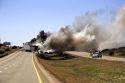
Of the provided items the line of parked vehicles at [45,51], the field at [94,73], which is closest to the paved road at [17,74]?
the field at [94,73]

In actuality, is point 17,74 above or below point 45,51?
below

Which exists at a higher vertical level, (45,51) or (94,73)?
(45,51)

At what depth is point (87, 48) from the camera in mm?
127250

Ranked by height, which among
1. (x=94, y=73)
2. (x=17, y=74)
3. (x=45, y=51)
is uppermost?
(x=45, y=51)

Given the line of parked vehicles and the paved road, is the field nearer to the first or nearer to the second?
the paved road

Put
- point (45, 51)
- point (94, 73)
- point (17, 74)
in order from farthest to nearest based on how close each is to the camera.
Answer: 1. point (45, 51)
2. point (94, 73)
3. point (17, 74)

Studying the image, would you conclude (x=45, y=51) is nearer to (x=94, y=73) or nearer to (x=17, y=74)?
(x=94, y=73)

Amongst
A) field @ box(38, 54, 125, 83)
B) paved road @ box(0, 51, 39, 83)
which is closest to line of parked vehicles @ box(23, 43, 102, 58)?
field @ box(38, 54, 125, 83)

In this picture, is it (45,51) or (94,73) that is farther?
(45,51)

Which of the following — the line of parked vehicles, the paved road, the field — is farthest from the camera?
the line of parked vehicles

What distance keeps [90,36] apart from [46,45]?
854 inches

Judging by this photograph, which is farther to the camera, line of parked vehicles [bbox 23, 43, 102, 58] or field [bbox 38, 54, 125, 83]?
line of parked vehicles [bbox 23, 43, 102, 58]

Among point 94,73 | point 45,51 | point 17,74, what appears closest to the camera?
point 17,74

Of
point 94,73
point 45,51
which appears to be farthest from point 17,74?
point 45,51
